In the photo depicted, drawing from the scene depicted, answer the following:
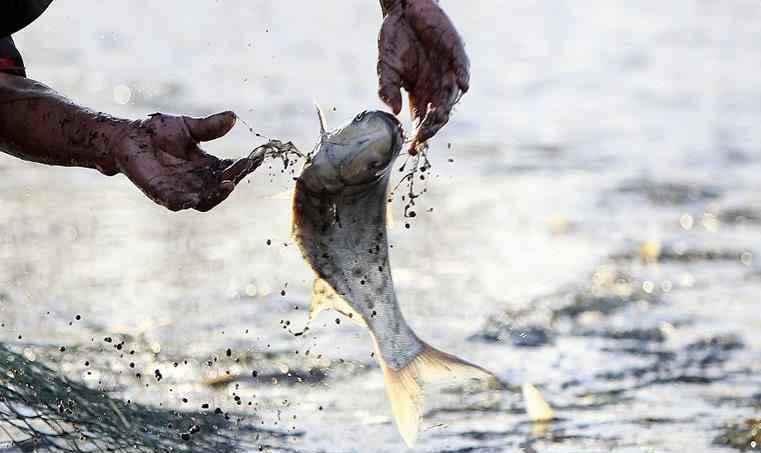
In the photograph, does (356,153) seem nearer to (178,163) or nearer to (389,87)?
(389,87)

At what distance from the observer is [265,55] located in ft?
44.6

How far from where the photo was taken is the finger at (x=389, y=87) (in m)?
3.82

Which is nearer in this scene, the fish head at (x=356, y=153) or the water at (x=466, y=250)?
the fish head at (x=356, y=153)

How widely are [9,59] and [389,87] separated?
3.90 ft

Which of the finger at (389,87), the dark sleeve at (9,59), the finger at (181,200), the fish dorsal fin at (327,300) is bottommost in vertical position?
the fish dorsal fin at (327,300)

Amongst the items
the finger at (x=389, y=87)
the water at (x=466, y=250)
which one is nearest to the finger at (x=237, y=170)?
the finger at (x=389, y=87)

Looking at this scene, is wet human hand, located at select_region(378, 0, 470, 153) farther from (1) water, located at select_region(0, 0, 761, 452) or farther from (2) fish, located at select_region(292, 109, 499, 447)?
(1) water, located at select_region(0, 0, 761, 452)

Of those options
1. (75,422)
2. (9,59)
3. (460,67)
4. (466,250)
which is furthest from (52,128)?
(466,250)

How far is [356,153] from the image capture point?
3707 mm

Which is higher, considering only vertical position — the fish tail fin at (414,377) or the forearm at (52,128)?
the forearm at (52,128)

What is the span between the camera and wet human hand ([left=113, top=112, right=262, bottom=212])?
3.60 meters

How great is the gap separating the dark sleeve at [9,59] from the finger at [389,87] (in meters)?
1.12

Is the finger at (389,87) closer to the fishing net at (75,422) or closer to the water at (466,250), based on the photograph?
the water at (466,250)

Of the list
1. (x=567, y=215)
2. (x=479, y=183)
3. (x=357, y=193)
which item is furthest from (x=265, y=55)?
(x=357, y=193)
